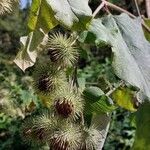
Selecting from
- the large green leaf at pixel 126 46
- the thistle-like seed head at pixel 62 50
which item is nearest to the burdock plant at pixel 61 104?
the thistle-like seed head at pixel 62 50

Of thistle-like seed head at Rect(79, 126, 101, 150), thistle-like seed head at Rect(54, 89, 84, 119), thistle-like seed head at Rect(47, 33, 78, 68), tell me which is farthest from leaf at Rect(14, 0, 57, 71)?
thistle-like seed head at Rect(79, 126, 101, 150)

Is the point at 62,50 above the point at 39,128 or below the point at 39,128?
above

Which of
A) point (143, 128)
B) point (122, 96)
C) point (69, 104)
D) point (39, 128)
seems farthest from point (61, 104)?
point (122, 96)

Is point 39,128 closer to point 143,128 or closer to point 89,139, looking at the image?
point 89,139

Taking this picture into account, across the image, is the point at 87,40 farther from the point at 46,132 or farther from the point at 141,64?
the point at 46,132

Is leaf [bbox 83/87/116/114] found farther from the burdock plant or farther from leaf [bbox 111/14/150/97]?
leaf [bbox 111/14/150/97]

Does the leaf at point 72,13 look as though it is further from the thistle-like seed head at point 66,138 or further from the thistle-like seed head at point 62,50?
the thistle-like seed head at point 66,138

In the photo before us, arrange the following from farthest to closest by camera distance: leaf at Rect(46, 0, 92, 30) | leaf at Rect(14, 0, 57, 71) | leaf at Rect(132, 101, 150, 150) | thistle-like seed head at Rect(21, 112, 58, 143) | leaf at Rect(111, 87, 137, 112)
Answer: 1. leaf at Rect(111, 87, 137, 112)
2. leaf at Rect(132, 101, 150, 150)
3. thistle-like seed head at Rect(21, 112, 58, 143)
4. leaf at Rect(14, 0, 57, 71)
5. leaf at Rect(46, 0, 92, 30)

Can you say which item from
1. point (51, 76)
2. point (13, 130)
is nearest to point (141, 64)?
point (51, 76)
